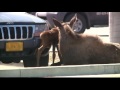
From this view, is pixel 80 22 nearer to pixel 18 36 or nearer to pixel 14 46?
pixel 18 36

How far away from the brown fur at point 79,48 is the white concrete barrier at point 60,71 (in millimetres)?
897

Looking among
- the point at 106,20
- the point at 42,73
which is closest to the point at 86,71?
the point at 42,73

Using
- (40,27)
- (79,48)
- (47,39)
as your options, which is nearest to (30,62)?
(47,39)

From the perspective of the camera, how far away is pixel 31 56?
8.96 metres

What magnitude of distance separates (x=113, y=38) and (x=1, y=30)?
466cm

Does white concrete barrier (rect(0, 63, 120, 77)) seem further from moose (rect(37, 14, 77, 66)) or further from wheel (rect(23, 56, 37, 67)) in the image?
wheel (rect(23, 56, 37, 67))

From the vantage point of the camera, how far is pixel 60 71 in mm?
7957

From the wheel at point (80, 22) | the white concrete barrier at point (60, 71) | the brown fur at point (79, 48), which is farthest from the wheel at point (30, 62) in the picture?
the wheel at point (80, 22)

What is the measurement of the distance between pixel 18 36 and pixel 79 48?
1318 millimetres

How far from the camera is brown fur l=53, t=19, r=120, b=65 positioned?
904 cm

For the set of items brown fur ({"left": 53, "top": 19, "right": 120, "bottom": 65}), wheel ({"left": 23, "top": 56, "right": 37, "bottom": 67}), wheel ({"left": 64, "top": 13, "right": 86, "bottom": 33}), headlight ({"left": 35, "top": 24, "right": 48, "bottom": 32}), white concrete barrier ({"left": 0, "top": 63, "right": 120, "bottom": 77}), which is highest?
wheel ({"left": 64, "top": 13, "right": 86, "bottom": 33})

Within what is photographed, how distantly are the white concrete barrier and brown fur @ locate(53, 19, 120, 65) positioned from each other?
0.90 meters

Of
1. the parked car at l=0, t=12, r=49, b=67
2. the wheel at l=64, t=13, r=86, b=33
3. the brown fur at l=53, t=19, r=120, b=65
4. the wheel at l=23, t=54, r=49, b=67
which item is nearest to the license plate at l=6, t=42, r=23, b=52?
the parked car at l=0, t=12, r=49, b=67
